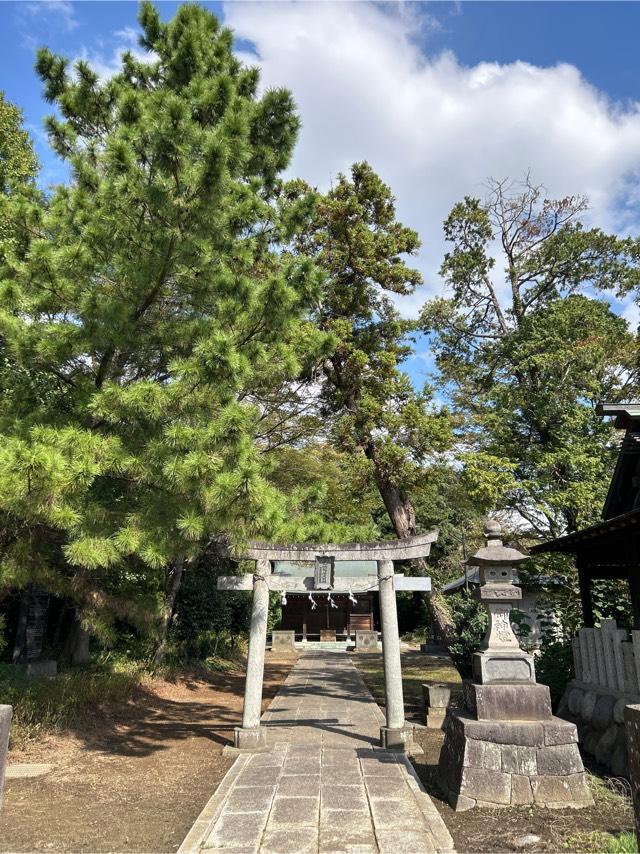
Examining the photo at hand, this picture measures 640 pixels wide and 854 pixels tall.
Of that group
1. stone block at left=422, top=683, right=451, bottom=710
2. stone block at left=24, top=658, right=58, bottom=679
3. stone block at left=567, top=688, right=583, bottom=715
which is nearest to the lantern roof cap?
stone block at left=567, top=688, right=583, bottom=715

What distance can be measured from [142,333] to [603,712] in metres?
7.51

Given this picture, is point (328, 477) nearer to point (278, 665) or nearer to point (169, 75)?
point (278, 665)

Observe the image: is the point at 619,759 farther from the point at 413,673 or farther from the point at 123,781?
the point at 413,673

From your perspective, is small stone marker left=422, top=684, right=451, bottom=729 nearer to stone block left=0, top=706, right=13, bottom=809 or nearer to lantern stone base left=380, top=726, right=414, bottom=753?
lantern stone base left=380, top=726, right=414, bottom=753

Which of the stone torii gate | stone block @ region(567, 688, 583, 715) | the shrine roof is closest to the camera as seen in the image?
the shrine roof

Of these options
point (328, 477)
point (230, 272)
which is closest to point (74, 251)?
point (230, 272)

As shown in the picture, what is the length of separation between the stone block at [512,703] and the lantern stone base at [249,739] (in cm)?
340

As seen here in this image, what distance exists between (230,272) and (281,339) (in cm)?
107

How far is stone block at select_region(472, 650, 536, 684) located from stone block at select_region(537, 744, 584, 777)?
0.63 m

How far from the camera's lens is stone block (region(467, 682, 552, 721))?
5496 mm

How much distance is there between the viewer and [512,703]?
554cm

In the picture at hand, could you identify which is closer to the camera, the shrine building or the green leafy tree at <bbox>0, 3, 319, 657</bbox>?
the green leafy tree at <bbox>0, 3, 319, 657</bbox>

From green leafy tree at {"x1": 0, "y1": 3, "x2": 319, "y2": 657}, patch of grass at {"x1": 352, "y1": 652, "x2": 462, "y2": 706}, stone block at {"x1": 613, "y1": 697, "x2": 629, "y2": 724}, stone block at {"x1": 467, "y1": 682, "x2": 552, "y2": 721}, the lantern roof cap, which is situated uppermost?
green leafy tree at {"x1": 0, "y1": 3, "x2": 319, "y2": 657}

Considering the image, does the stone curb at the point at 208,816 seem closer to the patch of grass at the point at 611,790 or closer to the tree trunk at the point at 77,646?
the patch of grass at the point at 611,790
